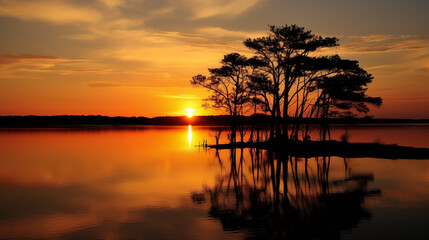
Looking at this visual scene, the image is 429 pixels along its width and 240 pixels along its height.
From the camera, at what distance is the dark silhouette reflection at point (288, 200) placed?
53.0 ft

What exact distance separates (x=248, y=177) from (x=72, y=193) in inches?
552

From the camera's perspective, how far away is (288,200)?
22.2 meters

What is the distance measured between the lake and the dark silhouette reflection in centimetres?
5

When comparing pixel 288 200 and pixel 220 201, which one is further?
pixel 220 201

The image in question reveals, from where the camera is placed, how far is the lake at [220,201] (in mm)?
15992

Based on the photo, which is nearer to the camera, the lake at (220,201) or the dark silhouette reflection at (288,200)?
the lake at (220,201)

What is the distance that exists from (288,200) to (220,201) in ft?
12.7

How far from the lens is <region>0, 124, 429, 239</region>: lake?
15992 mm

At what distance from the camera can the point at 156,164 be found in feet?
Result: 142

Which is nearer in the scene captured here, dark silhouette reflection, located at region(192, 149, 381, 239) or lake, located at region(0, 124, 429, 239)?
lake, located at region(0, 124, 429, 239)

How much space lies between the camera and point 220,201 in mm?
22469

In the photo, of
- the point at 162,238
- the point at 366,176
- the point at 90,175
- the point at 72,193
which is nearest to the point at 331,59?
the point at 366,176

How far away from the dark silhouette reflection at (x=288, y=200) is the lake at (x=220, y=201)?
0.17ft

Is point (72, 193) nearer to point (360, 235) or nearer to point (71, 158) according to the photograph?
point (360, 235)
